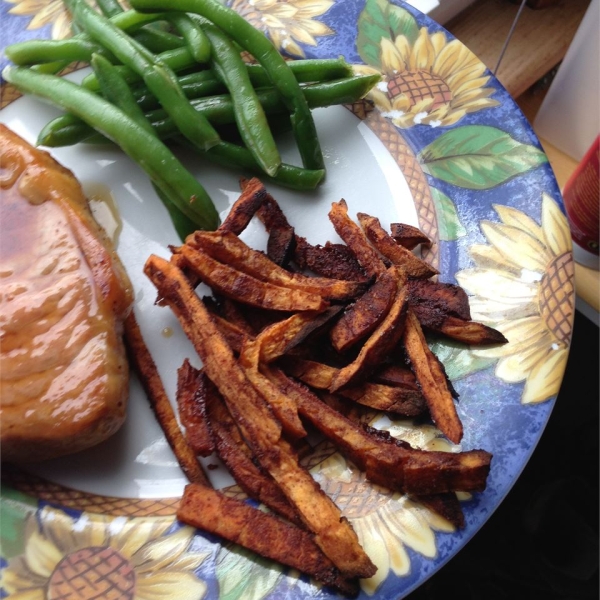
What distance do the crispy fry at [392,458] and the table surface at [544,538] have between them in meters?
1.02

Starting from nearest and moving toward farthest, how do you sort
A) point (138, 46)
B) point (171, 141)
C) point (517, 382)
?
1. point (517, 382)
2. point (138, 46)
3. point (171, 141)

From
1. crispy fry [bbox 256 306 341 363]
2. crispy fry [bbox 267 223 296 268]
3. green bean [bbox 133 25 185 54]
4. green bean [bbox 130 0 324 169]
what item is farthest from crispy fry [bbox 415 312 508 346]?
green bean [bbox 133 25 185 54]

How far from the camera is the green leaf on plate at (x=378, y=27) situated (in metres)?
2.62

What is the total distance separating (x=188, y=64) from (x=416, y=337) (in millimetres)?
1475

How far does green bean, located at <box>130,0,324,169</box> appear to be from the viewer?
2314mm

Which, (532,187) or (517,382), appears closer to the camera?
(517,382)

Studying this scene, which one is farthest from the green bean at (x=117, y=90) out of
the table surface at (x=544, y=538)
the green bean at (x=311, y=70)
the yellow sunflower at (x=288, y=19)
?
the table surface at (x=544, y=538)

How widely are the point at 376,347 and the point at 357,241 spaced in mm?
433

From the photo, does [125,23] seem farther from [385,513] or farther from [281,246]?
[385,513]

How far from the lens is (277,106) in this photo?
7.90 feet

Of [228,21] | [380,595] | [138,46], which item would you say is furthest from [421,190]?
[380,595]

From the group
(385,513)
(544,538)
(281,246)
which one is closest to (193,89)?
(281,246)

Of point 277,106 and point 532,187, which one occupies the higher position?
point 277,106

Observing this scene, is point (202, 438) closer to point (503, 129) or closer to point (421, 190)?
point (421, 190)
